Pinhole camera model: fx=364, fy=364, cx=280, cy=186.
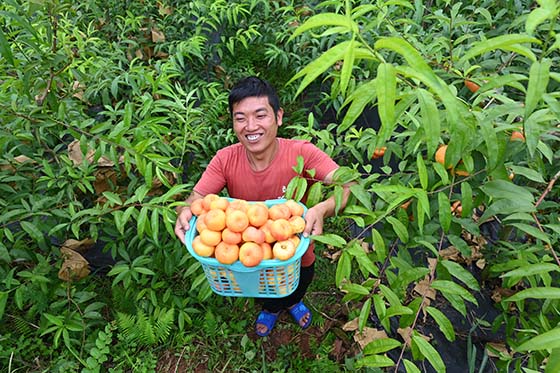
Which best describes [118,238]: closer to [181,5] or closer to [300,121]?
[300,121]

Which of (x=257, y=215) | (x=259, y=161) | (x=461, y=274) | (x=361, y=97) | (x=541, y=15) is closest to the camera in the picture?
(x=541, y=15)

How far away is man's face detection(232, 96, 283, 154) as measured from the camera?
5.99 feet

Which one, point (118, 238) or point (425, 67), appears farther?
point (118, 238)

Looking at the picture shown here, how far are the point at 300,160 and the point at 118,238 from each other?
137 cm

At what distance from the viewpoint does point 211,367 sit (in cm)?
240

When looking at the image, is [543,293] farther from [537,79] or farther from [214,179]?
[214,179]

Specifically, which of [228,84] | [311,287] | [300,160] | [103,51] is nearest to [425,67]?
[300,160]

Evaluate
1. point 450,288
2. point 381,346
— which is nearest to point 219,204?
point 381,346

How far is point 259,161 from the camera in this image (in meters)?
2.01

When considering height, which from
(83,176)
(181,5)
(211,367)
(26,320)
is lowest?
(211,367)

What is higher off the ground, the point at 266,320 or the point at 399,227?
the point at 399,227

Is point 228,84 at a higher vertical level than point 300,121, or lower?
higher

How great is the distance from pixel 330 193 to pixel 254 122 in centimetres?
52

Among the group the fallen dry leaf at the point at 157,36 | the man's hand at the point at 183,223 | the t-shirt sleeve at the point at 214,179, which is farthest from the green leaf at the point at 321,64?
the fallen dry leaf at the point at 157,36
